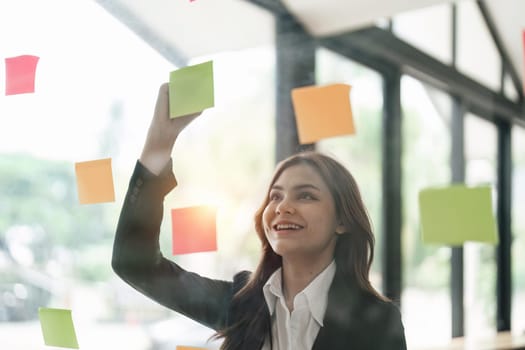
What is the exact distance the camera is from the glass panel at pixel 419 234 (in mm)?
597

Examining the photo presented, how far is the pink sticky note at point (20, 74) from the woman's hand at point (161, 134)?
0.26m

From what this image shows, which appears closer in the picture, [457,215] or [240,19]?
[457,215]

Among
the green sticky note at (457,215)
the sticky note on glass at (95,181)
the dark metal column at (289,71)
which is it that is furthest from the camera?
the sticky note on glass at (95,181)

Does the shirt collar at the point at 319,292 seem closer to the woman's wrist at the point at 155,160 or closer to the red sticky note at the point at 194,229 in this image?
the red sticky note at the point at 194,229

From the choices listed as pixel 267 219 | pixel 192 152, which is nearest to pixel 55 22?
pixel 192 152

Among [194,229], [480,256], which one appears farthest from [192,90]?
[480,256]

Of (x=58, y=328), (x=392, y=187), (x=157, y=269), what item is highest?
(x=392, y=187)

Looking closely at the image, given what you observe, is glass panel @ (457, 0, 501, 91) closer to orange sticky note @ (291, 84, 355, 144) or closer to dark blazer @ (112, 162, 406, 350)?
orange sticky note @ (291, 84, 355, 144)

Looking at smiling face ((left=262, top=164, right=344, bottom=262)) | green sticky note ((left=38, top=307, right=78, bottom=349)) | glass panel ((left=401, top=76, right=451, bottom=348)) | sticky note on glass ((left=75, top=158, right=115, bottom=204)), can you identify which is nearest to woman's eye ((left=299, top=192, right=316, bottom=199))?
smiling face ((left=262, top=164, right=344, bottom=262))

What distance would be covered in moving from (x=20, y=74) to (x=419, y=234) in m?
0.68

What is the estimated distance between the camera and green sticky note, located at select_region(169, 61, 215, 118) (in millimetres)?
750

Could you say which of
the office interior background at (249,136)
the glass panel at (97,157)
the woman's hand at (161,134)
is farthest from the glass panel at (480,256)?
the woman's hand at (161,134)

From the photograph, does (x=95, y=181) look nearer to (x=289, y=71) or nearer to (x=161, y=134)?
(x=161, y=134)

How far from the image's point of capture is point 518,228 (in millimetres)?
589
